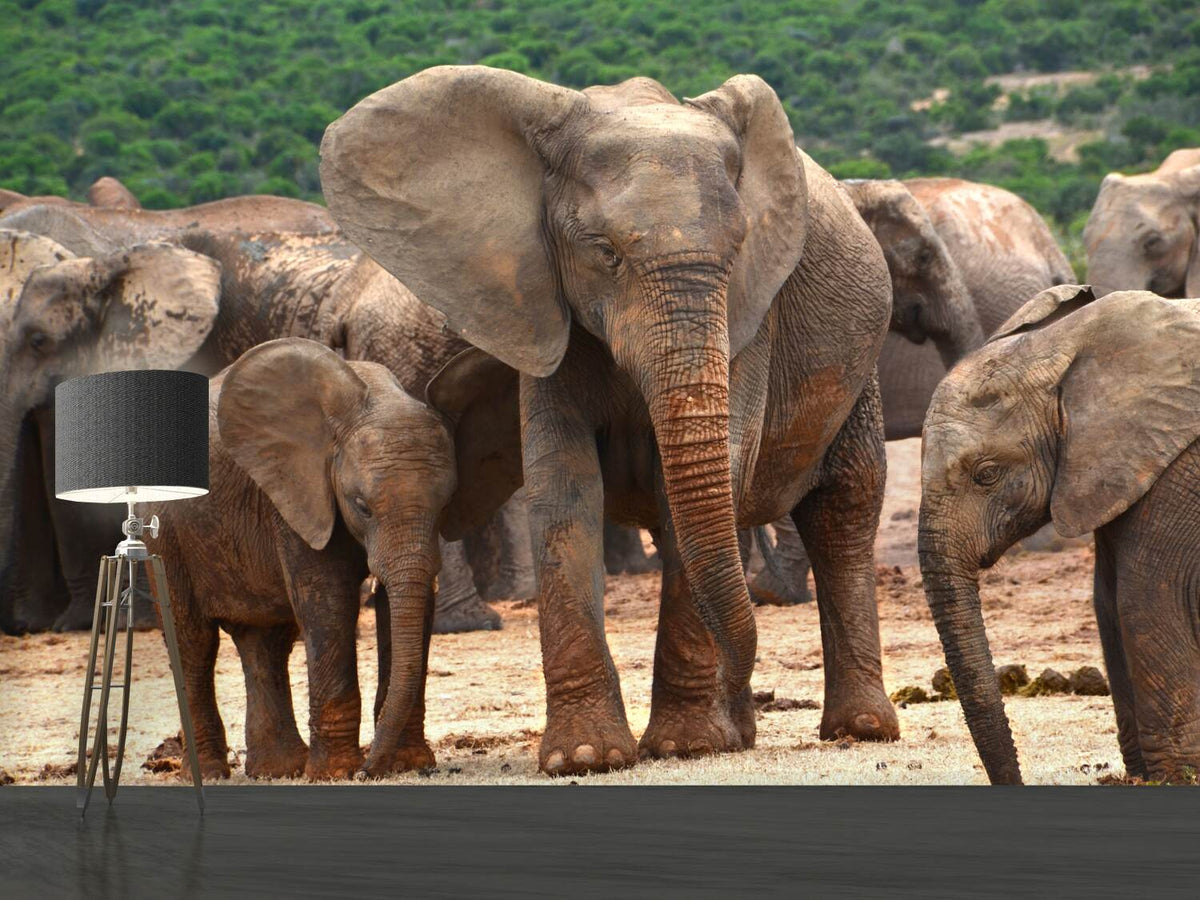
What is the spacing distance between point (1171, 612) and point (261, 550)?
102 inches

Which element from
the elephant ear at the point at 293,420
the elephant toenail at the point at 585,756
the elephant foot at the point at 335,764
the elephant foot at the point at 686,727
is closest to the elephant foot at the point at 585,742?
the elephant toenail at the point at 585,756

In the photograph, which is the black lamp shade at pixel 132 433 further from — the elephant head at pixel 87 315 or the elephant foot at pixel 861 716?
the elephant head at pixel 87 315

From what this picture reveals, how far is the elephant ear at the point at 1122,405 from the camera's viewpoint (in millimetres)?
5270

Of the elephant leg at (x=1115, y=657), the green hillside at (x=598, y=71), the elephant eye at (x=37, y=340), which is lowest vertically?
the elephant leg at (x=1115, y=657)

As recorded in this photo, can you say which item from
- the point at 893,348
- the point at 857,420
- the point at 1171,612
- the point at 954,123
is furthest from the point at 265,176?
the point at 1171,612

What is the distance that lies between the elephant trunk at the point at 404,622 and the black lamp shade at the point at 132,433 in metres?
0.57

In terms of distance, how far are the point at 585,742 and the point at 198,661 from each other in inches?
55.7

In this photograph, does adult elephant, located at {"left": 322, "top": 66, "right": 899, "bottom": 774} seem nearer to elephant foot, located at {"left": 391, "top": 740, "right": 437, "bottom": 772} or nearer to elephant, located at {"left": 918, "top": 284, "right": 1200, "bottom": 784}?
elephant foot, located at {"left": 391, "top": 740, "right": 437, "bottom": 772}

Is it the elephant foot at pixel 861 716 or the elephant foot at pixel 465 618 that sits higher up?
the elephant foot at pixel 861 716

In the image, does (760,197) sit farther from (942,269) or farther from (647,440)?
(942,269)

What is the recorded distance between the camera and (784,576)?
10844 mm

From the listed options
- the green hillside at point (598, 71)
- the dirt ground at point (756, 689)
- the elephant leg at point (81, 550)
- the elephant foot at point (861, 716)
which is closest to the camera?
the dirt ground at point (756, 689)

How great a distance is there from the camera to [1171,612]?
204 inches

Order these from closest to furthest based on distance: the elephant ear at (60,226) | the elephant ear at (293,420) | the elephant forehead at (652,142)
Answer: the elephant forehead at (652,142) < the elephant ear at (293,420) < the elephant ear at (60,226)
